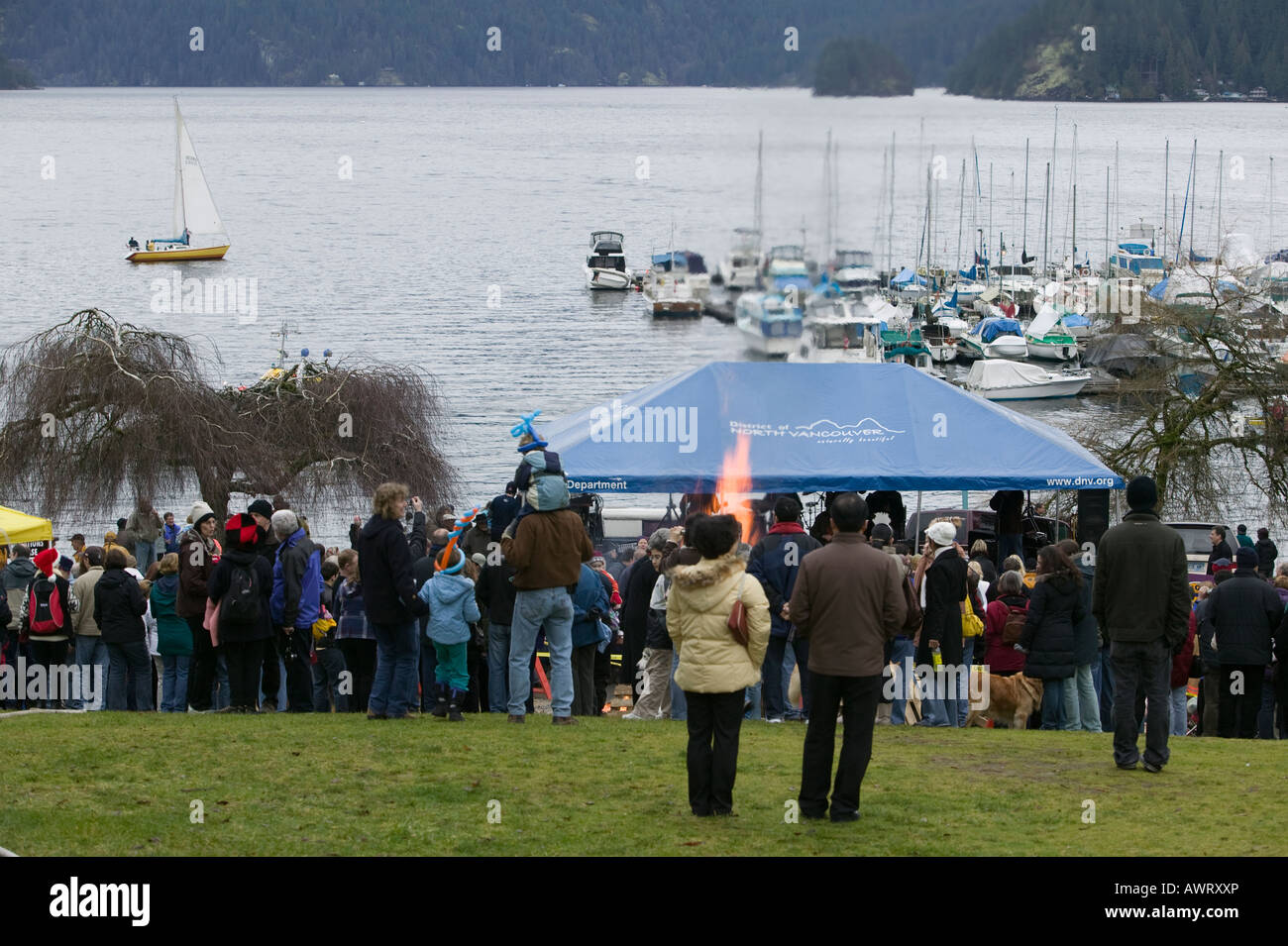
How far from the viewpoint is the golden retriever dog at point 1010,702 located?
12133 millimetres

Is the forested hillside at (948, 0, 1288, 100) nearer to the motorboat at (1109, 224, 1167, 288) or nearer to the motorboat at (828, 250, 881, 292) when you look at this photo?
the motorboat at (828, 250, 881, 292)

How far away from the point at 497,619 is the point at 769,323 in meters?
6.49

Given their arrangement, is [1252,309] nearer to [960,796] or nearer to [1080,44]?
[1080,44]

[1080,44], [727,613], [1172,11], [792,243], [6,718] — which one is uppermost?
[1172,11]

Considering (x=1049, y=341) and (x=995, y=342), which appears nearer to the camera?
(x=995, y=342)

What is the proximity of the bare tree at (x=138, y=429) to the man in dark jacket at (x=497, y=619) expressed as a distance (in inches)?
646

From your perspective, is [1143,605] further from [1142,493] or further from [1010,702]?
[1010,702]

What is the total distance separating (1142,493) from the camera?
9.12m

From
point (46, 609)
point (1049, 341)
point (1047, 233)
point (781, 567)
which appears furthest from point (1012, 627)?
point (1047, 233)

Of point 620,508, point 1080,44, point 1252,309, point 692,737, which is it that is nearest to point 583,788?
point 692,737

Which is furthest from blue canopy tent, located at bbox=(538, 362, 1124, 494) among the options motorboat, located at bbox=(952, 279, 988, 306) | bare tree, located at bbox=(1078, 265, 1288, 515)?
motorboat, located at bbox=(952, 279, 988, 306)
